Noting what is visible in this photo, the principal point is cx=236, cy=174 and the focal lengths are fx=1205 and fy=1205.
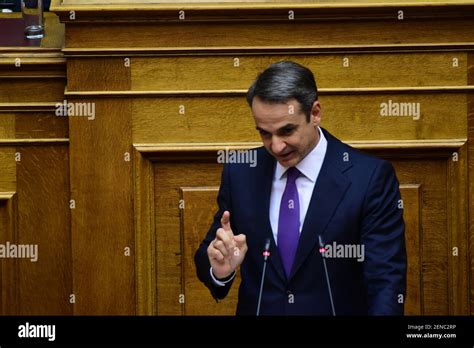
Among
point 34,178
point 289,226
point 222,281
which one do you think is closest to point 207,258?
point 222,281

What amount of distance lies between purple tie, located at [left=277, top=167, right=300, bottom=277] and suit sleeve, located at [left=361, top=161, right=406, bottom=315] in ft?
0.45

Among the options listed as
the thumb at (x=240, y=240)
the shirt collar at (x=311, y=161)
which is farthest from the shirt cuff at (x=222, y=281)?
the shirt collar at (x=311, y=161)

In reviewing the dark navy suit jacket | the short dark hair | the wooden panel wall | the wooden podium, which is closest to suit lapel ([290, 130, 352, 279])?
the dark navy suit jacket

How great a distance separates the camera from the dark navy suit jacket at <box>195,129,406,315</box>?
7.85 feet

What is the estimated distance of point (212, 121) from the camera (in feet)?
9.57

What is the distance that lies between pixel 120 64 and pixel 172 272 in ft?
1.71

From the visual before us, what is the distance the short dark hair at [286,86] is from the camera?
7.86 feet

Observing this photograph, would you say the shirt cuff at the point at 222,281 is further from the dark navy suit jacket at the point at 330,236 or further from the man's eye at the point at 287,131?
the man's eye at the point at 287,131

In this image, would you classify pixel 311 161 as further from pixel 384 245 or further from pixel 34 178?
pixel 34 178

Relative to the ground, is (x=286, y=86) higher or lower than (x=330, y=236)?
higher

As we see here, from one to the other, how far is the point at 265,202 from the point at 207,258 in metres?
0.16

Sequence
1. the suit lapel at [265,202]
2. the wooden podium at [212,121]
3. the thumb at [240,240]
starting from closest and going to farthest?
the thumb at [240,240]
the suit lapel at [265,202]
the wooden podium at [212,121]

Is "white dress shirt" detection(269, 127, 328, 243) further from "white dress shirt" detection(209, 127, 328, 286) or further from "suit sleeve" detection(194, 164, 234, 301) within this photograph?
"suit sleeve" detection(194, 164, 234, 301)

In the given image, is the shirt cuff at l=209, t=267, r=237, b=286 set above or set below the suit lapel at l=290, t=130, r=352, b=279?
below
